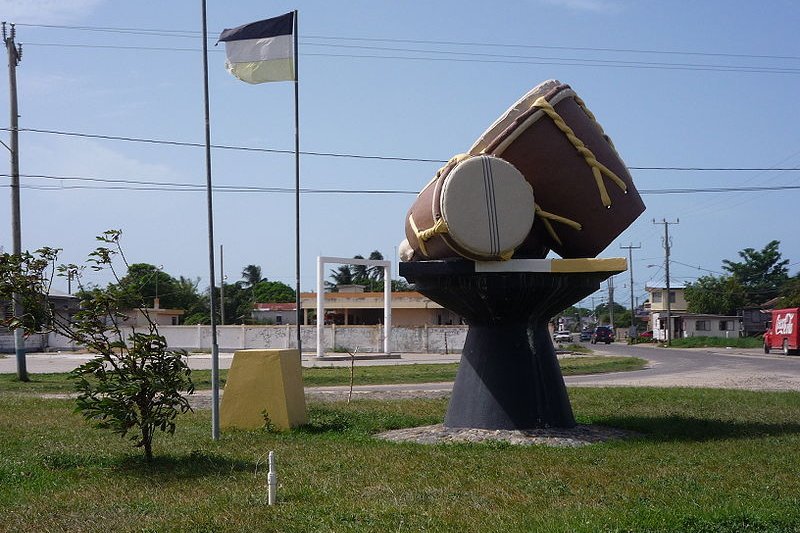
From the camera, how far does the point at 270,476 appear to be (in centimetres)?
838

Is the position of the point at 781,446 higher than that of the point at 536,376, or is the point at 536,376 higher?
the point at 536,376

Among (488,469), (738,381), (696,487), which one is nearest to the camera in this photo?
(696,487)

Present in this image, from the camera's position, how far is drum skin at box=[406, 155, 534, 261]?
482 inches

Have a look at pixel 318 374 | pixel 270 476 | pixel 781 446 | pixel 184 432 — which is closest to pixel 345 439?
pixel 184 432

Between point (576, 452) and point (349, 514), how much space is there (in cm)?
434

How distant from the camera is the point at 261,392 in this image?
48.3ft

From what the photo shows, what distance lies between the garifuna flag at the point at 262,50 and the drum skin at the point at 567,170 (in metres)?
5.35

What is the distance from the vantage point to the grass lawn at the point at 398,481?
788cm

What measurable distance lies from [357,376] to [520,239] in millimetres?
18824

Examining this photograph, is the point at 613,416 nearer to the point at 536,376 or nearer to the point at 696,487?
the point at 536,376

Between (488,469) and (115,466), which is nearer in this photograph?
(488,469)

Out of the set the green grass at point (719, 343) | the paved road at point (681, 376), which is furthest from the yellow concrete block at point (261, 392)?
the green grass at point (719, 343)

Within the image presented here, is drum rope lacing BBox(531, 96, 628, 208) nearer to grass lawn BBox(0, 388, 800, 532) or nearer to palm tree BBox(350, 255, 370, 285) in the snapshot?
grass lawn BBox(0, 388, 800, 532)

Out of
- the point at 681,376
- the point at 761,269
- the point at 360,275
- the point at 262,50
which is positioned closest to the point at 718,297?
the point at 761,269
